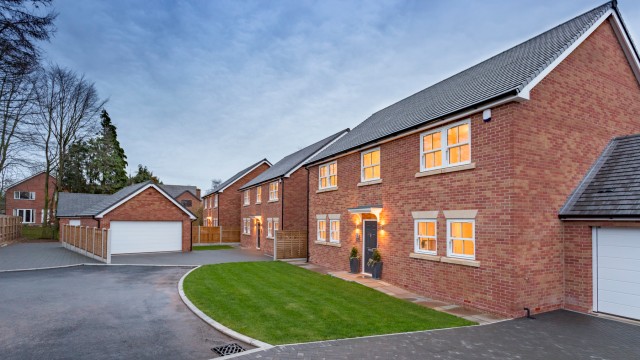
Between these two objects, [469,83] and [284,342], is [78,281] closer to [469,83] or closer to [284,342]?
[284,342]

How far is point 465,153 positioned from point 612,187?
12.7 feet

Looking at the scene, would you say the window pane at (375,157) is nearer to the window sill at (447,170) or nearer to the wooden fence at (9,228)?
the window sill at (447,170)

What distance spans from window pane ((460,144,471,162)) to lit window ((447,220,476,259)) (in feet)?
6.00

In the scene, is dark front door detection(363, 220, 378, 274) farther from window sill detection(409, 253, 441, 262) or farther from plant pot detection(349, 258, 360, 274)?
window sill detection(409, 253, 441, 262)

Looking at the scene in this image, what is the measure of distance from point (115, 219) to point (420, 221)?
71.3ft

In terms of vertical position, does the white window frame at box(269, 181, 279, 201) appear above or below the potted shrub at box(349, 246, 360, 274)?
above

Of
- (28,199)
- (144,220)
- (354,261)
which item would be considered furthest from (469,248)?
(28,199)

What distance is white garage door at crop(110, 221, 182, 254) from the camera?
25188 millimetres

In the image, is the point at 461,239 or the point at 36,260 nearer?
the point at 461,239

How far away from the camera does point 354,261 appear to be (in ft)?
52.3

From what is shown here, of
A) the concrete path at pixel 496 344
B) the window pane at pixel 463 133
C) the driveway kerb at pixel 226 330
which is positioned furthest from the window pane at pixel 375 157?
the driveway kerb at pixel 226 330

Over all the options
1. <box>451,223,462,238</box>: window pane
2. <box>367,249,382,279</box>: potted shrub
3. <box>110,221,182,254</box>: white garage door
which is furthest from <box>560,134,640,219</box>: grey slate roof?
<box>110,221,182,254</box>: white garage door

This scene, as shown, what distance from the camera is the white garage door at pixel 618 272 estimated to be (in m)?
8.77

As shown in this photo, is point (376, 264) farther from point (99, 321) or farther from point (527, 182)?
point (99, 321)
